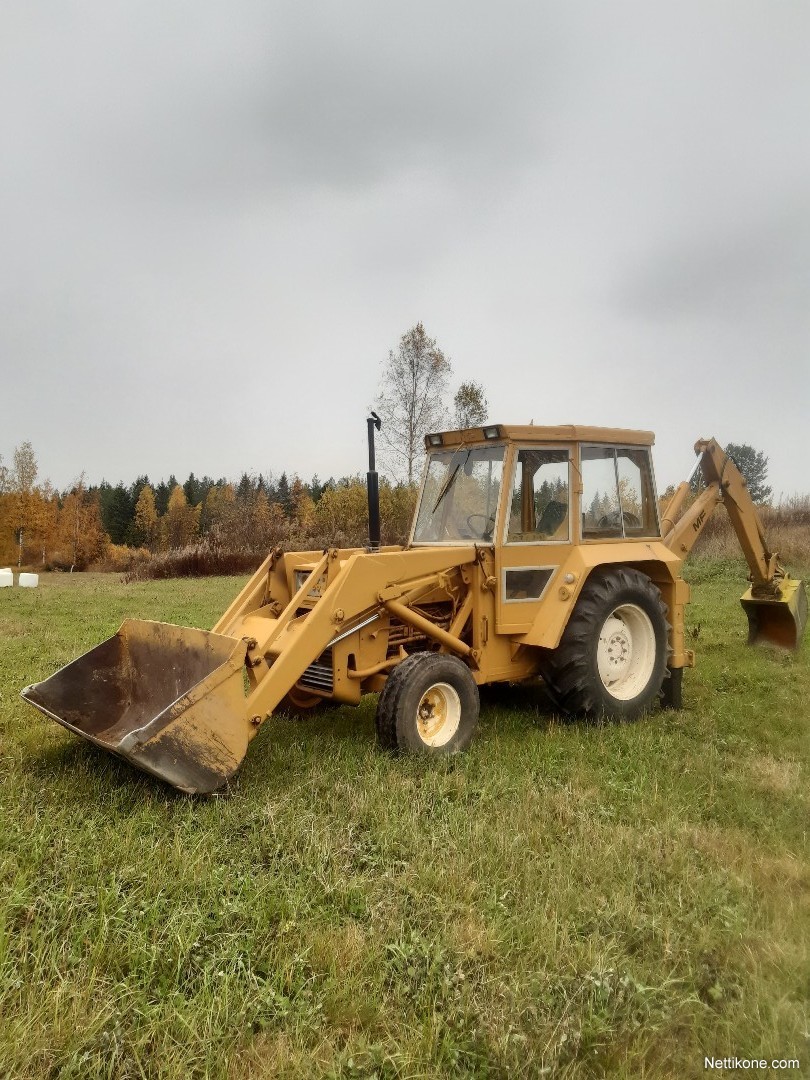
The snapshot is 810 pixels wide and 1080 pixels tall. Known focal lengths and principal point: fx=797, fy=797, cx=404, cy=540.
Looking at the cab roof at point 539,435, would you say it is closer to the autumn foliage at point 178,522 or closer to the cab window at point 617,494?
the cab window at point 617,494

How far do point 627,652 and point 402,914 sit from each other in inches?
159

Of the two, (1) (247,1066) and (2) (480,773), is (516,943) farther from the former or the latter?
(2) (480,773)

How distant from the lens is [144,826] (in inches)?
160

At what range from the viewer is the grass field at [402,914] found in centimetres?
269

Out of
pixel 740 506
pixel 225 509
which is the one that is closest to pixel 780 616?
pixel 740 506

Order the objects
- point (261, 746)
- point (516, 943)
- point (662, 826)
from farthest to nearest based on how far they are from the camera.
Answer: point (261, 746)
point (662, 826)
point (516, 943)

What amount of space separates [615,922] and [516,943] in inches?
19.4

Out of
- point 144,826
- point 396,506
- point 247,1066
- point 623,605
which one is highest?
point 396,506

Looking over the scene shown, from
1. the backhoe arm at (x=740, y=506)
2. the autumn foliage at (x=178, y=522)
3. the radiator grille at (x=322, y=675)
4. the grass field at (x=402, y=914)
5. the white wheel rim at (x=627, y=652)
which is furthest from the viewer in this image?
the autumn foliage at (x=178, y=522)

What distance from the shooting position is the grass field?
2.69 m

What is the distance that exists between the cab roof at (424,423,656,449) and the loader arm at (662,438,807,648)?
1.16 meters

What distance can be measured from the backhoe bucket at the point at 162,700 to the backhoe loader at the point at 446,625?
0.01 meters

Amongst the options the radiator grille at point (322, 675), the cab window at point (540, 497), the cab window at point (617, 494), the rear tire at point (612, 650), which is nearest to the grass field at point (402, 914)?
the radiator grille at point (322, 675)

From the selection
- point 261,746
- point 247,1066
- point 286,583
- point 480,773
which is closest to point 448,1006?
point 247,1066
